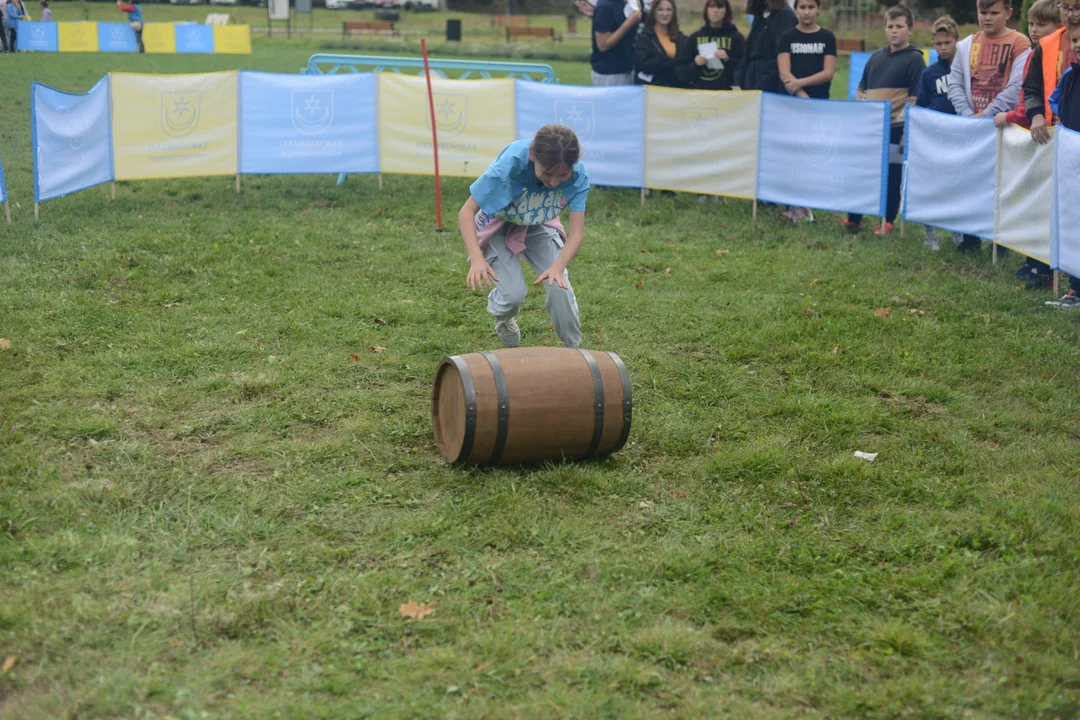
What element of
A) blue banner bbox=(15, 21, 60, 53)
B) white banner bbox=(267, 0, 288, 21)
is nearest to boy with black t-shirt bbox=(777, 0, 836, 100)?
blue banner bbox=(15, 21, 60, 53)

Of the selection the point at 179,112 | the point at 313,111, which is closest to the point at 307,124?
the point at 313,111

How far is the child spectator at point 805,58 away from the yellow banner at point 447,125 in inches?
128

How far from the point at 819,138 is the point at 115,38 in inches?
1106

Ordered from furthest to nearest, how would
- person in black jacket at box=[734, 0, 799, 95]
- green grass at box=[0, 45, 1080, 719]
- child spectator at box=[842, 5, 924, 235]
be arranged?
person in black jacket at box=[734, 0, 799, 95] < child spectator at box=[842, 5, 924, 235] < green grass at box=[0, 45, 1080, 719]

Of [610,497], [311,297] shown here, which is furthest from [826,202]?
[610,497]

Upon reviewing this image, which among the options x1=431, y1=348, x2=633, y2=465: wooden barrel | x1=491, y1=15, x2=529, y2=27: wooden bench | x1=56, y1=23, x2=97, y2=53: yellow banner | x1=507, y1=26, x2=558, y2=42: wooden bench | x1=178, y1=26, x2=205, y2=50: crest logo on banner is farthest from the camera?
x1=491, y1=15, x2=529, y2=27: wooden bench

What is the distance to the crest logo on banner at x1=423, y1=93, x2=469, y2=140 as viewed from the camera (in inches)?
507

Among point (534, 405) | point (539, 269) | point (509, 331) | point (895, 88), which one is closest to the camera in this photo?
point (534, 405)

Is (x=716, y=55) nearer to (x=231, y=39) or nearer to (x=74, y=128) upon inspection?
(x=74, y=128)

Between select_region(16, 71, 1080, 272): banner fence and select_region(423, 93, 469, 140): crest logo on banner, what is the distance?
1cm

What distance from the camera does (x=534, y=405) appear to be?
519 cm

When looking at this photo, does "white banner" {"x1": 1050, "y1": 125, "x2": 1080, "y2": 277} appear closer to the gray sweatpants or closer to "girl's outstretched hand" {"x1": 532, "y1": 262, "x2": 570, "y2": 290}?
the gray sweatpants

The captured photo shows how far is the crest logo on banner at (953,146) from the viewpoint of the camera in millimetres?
9906

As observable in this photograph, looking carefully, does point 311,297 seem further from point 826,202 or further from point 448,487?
point 826,202
